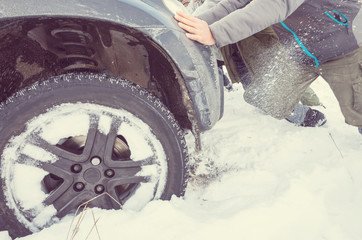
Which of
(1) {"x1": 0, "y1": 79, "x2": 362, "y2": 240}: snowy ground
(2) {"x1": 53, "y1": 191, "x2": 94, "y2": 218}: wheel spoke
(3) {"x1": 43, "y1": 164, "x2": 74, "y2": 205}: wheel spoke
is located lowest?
(1) {"x1": 0, "y1": 79, "x2": 362, "y2": 240}: snowy ground

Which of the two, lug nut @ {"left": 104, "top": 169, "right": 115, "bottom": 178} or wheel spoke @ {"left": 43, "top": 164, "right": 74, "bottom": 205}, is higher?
wheel spoke @ {"left": 43, "top": 164, "right": 74, "bottom": 205}

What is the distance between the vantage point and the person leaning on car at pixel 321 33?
1.60 m

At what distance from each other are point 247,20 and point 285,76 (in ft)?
2.32

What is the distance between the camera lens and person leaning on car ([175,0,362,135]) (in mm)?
1602

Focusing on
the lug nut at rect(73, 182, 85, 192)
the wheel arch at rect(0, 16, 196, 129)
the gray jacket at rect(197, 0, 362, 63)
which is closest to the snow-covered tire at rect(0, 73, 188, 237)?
the lug nut at rect(73, 182, 85, 192)

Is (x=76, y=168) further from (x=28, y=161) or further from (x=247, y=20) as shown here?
(x=247, y=20)

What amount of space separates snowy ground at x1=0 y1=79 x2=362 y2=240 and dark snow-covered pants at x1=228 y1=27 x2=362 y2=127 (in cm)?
33

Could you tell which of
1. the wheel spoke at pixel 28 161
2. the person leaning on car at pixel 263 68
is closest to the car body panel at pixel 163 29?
the wheel spoke at pixel 28 161

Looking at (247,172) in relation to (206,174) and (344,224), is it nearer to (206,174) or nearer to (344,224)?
(206,174)

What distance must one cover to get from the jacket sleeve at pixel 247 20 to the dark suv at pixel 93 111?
0.51ft

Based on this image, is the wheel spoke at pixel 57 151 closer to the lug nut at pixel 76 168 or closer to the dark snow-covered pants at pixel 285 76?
the lug nut at pixel 76 168

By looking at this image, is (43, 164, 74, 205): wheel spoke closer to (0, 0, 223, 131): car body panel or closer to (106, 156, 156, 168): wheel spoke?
(106, 156, 156, 168): wheel spoke

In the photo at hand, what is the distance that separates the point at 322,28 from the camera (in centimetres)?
188

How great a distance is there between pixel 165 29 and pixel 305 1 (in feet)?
3.75
